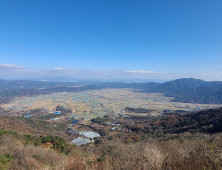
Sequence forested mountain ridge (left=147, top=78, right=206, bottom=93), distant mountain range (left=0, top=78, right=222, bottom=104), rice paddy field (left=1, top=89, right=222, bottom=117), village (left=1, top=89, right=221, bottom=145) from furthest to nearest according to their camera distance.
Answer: forested mountain ridge (left=147, top=78, right=206, bottom=93)
distant mountain range (left=0, top=78, right=222, bottom=104)
rice paddy field (left=1, top=89, right=222, bottom=117)
village (left=1, top=89, right=221, bottom=145)

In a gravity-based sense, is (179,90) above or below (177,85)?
below

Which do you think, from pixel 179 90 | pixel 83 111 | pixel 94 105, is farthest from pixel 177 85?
pixel 83 111

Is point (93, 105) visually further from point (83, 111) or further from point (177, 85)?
point (177, 85)

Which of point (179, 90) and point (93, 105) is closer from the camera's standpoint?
point (93, 105)

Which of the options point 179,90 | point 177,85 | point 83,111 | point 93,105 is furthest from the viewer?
point 177,85

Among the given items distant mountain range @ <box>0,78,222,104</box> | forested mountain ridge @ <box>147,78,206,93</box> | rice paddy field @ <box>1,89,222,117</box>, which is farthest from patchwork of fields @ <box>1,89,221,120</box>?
forested mountain ridge @ <box>147,78,206,93</box>

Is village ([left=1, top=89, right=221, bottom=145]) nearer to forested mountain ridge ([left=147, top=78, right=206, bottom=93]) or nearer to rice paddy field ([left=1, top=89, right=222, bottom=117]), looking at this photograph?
rice paddy field ([left=1, top=89, right=222, bottom=117])

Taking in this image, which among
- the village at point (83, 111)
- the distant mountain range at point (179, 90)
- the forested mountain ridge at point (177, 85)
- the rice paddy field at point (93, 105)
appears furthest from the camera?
the forested mountain ridge at point (177, 85)

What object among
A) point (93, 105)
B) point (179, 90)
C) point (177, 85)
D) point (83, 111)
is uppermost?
point (177, 85)

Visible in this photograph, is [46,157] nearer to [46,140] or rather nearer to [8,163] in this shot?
[8,163]

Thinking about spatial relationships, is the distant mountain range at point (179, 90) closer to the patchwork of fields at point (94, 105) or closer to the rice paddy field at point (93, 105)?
the patchwork of fields at point (94, 105)

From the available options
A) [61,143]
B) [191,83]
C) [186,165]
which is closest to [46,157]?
[61,143]

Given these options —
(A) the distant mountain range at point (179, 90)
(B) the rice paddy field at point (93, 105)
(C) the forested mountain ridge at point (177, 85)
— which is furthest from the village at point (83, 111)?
(C) the forested mountain ridge at point (177, 85)
